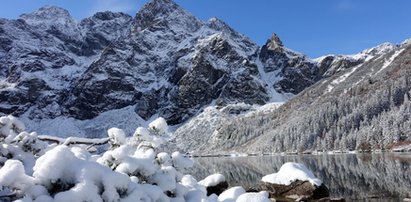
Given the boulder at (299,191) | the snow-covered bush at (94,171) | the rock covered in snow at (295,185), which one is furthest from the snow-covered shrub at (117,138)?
the rock covered in snow at (295,185)

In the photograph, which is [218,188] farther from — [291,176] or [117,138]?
[117,138]

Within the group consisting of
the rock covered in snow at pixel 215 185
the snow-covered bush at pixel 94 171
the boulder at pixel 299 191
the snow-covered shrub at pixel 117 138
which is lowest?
the boulder at pixel 299 191

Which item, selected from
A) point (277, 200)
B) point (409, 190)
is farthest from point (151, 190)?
point (409, 190)

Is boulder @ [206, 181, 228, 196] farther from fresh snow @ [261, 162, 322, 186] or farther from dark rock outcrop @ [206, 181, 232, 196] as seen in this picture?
fresh snow @ [261, 162, 322, 186]

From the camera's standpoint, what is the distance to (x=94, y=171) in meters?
7.30

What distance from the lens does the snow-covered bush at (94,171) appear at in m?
6.86

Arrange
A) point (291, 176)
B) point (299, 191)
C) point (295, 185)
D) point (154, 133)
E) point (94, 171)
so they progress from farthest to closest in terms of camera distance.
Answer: point (291, 176) → point (295, 185) → point (299, 191) → point (154, 133) → point (94, 171)

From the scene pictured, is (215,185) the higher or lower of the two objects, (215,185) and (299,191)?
the higher

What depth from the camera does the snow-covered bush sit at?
6.86m

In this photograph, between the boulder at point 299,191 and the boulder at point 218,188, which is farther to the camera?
the boulder at point 218,188

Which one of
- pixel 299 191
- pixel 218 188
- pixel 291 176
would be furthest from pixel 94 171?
pixel 291 176

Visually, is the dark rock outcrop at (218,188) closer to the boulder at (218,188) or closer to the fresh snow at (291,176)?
the boulder at (218,188)

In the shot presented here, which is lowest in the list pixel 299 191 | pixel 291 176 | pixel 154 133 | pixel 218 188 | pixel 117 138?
pixel 299 191

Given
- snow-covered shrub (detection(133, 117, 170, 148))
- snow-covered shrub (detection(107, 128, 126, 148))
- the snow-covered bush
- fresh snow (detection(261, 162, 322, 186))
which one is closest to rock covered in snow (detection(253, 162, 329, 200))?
fresh snow (detection(261, 162, 322, 186))
